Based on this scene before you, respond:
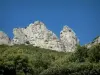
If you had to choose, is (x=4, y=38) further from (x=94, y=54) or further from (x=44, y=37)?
(x=94, y=54)

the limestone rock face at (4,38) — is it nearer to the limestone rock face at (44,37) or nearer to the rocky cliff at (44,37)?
the rocky cliff at (44,37)

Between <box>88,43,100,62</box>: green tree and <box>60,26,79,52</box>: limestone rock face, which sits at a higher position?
<box>60,26,79,52</box>: limestone rock face

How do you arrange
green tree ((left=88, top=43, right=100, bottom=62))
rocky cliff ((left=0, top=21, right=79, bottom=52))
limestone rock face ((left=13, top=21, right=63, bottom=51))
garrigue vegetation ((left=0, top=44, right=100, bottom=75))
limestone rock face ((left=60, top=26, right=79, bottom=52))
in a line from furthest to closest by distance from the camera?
limestone rock face ((left=60, top=26, right=79, bottom=52)) < rocky cliff ((left=0, top=21, right=79, bottom=52)) < limestone rock face ((left=13, top=21, right=63, bottom=51)) < green tree ((left=88, top=43, right=100, bottom=62)) < garrigue vegetation ((left=0, top=44, right=100, bottom=75))

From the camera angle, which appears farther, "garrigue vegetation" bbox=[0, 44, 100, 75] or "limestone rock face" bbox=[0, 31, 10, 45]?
"limestone rock face" bbox=[0, 31, 10, 45]

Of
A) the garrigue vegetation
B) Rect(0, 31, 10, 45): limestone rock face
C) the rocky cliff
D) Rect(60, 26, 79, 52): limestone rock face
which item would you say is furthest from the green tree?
Rect(60, 26, 79, 52): limestone rock face

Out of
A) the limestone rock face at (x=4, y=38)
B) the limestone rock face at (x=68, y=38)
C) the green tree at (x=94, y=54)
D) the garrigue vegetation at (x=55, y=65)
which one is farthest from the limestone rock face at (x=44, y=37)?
the green tree at (x=94, y=54)

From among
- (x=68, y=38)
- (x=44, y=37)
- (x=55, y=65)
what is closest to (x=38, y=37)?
(x=44, y=37)

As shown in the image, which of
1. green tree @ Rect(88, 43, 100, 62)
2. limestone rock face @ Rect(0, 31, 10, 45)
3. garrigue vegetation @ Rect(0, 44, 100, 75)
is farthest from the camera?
limestone rock face @ Rect(0, 31, 10, 45)

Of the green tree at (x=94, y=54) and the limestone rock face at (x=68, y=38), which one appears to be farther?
the limestone rock face at (x=68, y=38)

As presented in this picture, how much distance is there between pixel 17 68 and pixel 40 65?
1049 cm

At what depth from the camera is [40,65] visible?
62.2m

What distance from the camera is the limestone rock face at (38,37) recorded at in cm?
15638

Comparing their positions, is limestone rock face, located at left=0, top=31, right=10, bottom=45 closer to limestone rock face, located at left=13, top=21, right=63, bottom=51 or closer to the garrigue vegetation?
limestone rock face, located at left=13, top=21, right=63, bottom=51

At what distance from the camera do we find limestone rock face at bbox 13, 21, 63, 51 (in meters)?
156
